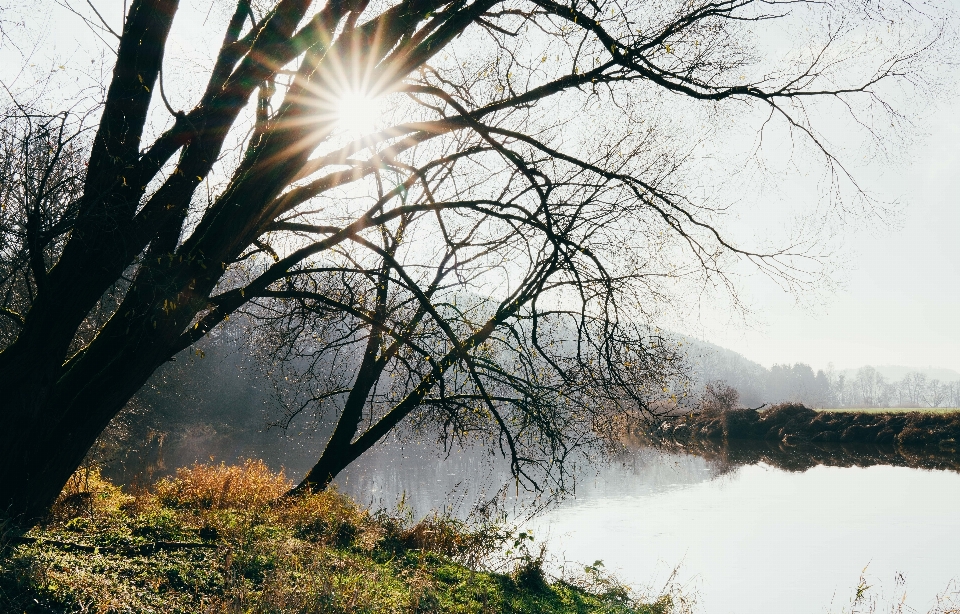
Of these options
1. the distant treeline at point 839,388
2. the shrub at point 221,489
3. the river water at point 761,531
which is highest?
the distant treeline at point 839,388

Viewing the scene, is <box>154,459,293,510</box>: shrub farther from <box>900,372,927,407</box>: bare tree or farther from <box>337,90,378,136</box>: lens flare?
<box>900,372,927,407</box>: bare tree

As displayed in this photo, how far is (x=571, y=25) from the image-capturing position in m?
5.68

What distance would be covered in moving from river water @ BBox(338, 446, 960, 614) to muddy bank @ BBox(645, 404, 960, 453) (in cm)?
799

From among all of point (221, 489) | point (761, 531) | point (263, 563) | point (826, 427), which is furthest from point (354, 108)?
point (826, 427)

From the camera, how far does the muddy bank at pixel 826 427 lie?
27.8 meters

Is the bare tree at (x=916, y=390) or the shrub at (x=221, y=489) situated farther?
the bare tree at (x=916, y=390)

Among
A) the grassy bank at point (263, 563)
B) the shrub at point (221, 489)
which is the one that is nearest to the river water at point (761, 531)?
the grassy bank at point (263, 563)

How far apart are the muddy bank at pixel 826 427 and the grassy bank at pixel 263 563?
20.6 metres

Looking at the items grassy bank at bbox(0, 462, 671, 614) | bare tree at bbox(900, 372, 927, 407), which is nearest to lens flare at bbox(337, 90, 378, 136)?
grassy bank at bbox(0, 462, 671, 614)

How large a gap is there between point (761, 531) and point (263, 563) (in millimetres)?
12018

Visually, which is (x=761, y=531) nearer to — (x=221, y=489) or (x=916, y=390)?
(x=221, y=489)

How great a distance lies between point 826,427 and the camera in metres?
31.7

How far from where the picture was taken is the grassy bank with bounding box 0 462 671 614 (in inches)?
144

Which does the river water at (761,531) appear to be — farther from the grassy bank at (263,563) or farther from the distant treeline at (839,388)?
the distant treeline at (839,388)
